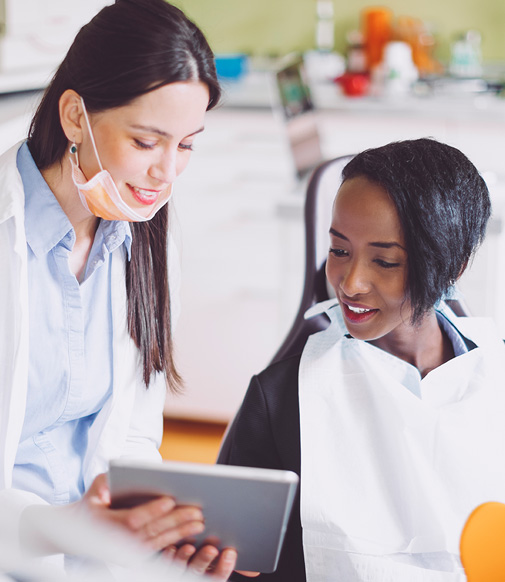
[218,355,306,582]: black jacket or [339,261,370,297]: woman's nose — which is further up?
[339,261,370,297]: woman's nose

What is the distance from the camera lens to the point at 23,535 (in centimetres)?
104

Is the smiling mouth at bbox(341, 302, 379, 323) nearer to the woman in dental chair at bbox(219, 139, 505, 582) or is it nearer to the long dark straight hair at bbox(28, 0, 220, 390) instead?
the woman in dental chair at bbox(219, 139, 505, 582)

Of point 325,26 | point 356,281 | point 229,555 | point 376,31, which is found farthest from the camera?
point 325,26

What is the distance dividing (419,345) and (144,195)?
1.53 feet

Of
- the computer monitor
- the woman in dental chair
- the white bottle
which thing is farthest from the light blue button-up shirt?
the white bottle

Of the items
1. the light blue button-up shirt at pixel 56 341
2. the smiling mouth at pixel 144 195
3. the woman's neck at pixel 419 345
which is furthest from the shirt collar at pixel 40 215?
the woman's neck at pixel 419 345

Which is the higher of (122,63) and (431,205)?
(122,63)

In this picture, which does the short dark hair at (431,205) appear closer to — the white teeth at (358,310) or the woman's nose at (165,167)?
the white teeth at (358,310)

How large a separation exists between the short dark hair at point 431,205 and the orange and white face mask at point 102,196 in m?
0.33

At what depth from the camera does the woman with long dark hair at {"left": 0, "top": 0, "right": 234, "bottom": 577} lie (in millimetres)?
1058

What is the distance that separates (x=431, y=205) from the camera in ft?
3.35

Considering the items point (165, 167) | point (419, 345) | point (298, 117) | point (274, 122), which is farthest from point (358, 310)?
point (274, 122)

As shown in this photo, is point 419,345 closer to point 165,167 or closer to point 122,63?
point 165,167

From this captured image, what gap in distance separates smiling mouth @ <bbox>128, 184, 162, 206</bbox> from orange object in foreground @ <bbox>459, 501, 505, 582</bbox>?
0.64 m
